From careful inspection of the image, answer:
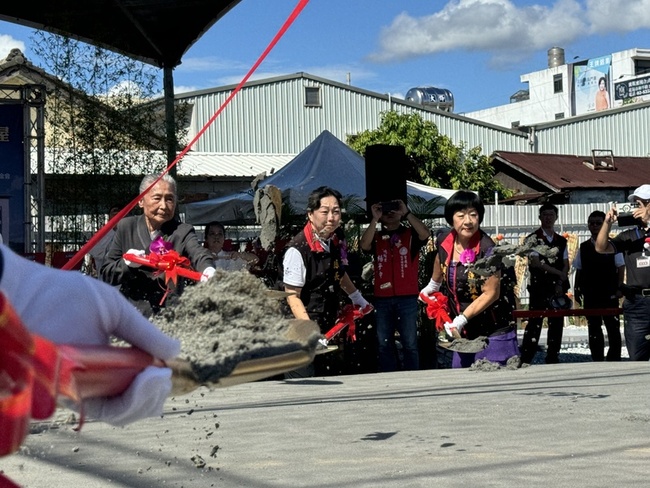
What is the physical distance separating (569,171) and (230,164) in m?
13.7

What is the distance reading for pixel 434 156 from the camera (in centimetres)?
3644

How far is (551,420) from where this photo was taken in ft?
23.5

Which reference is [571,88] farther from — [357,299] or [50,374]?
[50,374]

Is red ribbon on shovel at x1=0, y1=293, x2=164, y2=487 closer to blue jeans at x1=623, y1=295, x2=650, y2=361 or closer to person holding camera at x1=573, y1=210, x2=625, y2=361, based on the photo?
blue jeans at x1=623, y1=295, x2=650, y2=361

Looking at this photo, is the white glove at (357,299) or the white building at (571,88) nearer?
the white glove at (357,299)

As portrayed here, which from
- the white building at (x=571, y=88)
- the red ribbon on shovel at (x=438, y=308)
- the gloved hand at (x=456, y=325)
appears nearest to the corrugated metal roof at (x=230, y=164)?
the red ribbon on shovel at (x=438, y=308)

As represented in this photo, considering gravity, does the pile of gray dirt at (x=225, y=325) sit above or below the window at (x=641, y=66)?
below

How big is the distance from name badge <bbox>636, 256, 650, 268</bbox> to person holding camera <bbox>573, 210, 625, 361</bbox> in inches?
67.2

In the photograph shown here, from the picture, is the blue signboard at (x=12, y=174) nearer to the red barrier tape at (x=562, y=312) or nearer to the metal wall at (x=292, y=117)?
the red barrier tape at (x=562, y=312)

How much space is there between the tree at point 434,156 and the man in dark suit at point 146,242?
28.7 metres

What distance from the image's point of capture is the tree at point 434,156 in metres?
36.3

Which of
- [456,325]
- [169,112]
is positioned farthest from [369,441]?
[169,112]

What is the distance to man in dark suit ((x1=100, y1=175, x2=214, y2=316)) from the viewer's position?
6.73 m

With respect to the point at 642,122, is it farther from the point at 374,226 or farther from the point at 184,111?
the point at 374,226
